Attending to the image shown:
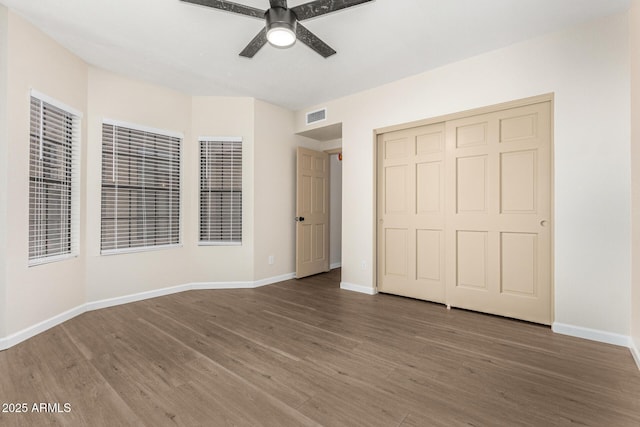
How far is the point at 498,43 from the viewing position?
2986mm

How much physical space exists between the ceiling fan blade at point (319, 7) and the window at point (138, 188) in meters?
2.71

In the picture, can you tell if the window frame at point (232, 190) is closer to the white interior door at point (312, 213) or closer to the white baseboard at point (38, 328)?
the white interior door at point (312, 213)

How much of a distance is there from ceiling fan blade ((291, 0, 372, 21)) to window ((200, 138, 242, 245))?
8.10 feet

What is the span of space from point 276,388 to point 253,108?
12.3ft

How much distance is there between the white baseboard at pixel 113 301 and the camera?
2.60m

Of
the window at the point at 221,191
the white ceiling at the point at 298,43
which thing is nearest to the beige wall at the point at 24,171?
the white ceiling at the point at 298,43

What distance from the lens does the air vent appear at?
4641mm

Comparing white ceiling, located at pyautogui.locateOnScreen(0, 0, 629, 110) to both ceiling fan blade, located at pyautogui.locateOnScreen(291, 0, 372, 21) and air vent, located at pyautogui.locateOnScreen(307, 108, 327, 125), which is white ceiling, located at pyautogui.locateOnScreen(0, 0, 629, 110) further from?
air vent, located at pyautogui.locateOnScreen(307, 108, 327, 125)

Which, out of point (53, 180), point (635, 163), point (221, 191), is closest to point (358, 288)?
point (221, 191)

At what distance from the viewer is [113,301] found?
3633mm

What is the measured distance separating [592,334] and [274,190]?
13.1 feet

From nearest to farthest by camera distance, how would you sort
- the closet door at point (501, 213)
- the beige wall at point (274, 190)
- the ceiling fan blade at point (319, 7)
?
1. the ceiling fan blade at point (319, 7)
2. the closet door at point (501, 213)
3. the beige wall at point (274, 190)

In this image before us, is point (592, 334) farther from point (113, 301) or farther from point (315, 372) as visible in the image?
point (113, 301)

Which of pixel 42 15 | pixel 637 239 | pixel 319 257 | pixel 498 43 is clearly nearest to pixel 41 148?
pixel 42 15
